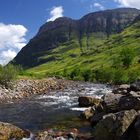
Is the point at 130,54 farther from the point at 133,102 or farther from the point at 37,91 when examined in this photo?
the point at 133,102

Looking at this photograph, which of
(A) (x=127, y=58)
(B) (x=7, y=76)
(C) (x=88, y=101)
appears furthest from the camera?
(A) (x=127, y=58)

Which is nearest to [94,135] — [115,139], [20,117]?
[115,139]

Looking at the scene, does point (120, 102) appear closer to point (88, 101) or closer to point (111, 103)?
point (111, 103)

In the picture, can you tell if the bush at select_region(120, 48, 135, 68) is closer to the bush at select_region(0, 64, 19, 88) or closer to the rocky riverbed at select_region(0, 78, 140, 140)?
the bush at select_region(0, 64, 19, 88)

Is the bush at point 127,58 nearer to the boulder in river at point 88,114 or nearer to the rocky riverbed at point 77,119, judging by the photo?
the rocky riverbed at point 77,119

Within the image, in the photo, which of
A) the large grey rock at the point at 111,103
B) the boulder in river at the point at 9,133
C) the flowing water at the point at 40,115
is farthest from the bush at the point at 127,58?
the boulder in river at the point at 9,133

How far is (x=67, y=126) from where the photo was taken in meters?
41.9

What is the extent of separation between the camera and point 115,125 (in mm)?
30406

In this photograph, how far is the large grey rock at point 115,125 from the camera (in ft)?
98.3

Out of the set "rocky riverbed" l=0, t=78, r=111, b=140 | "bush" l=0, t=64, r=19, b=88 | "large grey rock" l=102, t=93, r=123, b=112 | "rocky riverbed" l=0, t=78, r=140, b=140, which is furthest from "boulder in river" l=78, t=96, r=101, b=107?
"bush" l=0, t=64, r=19, b=88

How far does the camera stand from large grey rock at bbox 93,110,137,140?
2997 cm

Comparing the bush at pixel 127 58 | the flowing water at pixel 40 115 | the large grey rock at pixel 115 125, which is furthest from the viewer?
the bush at pixel 127 58

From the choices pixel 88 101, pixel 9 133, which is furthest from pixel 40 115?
pixel 9 133

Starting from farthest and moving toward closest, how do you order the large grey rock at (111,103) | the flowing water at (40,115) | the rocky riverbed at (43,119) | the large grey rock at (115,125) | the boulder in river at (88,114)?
the boulder in river at (88,114) < the flowing water at (40,115) < the large grey rock at (111,103) < the rocky riverbed at (43,119) < the large grey rock at (115,125)
